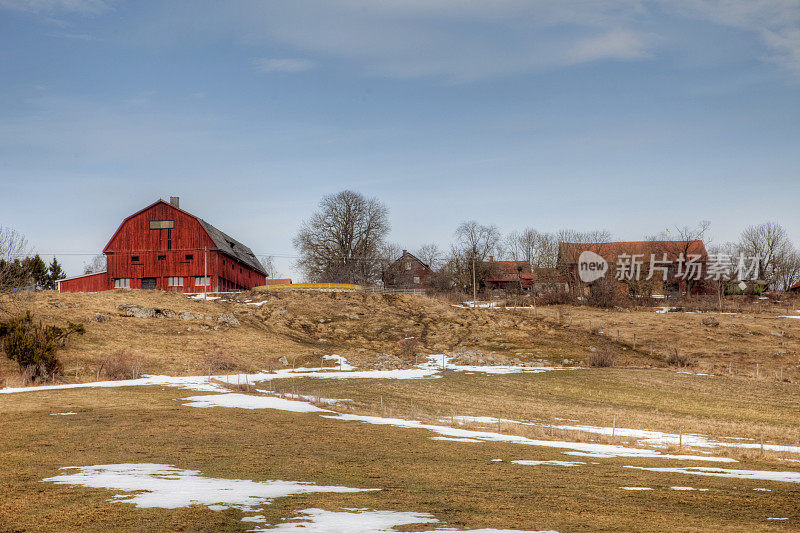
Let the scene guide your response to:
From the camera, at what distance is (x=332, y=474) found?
15023 millimetres

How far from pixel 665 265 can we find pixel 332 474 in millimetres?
98951

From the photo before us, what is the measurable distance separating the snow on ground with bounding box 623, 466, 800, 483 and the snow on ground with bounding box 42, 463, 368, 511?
869 centimetres

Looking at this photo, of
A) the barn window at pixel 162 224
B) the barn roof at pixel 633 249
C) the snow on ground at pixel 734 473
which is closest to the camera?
the snow on ground at pixel 734 473

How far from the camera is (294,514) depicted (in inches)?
Result: 415

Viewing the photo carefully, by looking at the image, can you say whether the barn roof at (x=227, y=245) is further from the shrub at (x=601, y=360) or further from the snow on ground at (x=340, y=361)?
the shrub at (x=601, y=360)

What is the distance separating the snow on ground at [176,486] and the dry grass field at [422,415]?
1.32ft

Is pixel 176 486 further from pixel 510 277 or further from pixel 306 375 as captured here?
pixel 510 277

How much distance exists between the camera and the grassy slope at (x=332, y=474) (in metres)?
10.5

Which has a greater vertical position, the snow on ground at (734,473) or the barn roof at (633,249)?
the barn roof at (633,249)

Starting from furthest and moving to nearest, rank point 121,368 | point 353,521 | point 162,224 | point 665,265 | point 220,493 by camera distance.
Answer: point 665,265, point 162,224, point 121,368, point 220,493, point 353,521

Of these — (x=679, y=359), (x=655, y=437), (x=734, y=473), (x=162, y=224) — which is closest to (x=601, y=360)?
(x=679, y=359)

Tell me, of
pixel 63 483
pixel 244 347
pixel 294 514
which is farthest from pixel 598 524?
pixel 244 347

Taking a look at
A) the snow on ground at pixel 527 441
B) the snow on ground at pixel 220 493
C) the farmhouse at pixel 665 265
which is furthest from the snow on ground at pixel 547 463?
the farmhouse at pixel 665 265

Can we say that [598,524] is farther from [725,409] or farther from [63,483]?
[725,409]
